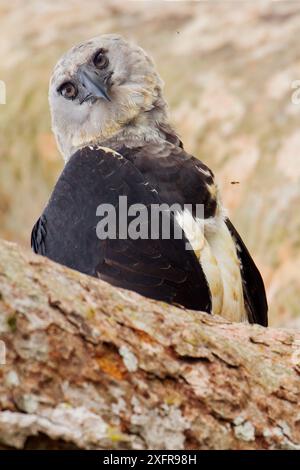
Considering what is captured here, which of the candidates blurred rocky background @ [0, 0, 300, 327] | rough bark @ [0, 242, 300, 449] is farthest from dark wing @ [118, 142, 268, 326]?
blurred rocky background @ [0, 0, 300, 327]

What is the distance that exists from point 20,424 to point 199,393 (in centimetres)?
95

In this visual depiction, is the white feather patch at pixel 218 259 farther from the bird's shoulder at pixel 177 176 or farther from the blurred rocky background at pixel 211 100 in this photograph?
the blurred rocky background at pixel 211 100

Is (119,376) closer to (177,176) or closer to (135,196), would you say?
(135,196)

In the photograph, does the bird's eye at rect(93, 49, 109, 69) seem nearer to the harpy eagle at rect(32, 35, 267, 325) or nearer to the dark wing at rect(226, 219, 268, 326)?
the harpy eagle at rect(32, 35, 267, 325)

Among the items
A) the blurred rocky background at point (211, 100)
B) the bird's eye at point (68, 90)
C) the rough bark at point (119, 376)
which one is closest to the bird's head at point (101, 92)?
the bird's eye at point (68, 90)

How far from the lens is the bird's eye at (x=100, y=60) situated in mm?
8086

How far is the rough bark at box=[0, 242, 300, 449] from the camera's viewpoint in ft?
14.5

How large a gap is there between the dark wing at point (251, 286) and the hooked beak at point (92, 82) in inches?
60.7

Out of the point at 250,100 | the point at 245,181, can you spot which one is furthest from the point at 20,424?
the point at 250,100

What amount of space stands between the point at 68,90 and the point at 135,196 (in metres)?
1.93

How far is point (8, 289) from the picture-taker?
4.59 meters

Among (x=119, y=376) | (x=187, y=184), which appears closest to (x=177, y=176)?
(x=187, y=184)

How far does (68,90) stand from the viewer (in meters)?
8.11

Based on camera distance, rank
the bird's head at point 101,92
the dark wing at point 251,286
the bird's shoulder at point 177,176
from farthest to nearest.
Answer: the bird's head at point 101,92, the dark wing at point 251,286, the bird's shoulder at point 177,176
